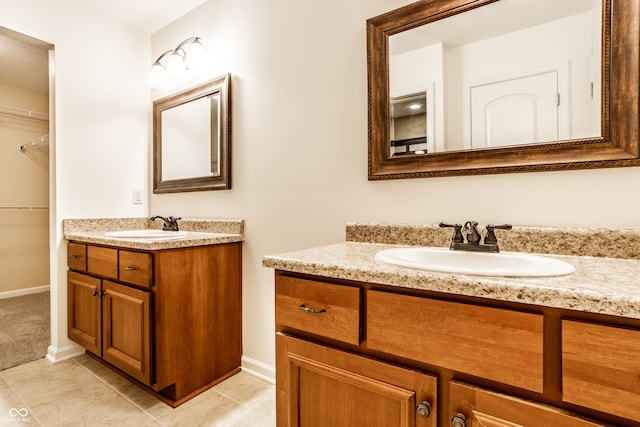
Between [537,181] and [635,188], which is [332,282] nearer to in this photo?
[537,181]

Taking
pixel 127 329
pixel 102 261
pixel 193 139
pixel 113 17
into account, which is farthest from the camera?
pixel 113 17

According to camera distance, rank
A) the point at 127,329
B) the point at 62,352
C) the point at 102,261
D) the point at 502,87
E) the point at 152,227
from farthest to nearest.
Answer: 1. the point at 152,227
2. the point at 62,352
3. the point at 102,261
4. the point at 127,329
5. the point at 502,87

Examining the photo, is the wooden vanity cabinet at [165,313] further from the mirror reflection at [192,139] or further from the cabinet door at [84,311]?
the mirror reflection at [192,139]

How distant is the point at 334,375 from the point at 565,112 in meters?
1.08

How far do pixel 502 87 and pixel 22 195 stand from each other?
4470mm

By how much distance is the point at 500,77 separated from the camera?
1.16 meters

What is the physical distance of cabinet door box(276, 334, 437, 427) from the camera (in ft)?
2.59

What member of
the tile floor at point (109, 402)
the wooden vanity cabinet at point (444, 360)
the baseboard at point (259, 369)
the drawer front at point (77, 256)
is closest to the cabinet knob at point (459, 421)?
the wooden vanity cabinet at point (444, 360)

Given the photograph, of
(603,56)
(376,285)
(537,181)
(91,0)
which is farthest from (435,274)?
(91,0)

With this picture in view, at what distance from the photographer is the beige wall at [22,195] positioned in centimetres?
335

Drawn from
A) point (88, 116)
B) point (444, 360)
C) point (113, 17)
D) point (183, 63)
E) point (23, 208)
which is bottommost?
point (444, 360)

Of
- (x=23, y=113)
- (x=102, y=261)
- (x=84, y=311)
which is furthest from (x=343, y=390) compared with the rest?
(x=23, y=113)

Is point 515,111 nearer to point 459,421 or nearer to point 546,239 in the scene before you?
point 546,239

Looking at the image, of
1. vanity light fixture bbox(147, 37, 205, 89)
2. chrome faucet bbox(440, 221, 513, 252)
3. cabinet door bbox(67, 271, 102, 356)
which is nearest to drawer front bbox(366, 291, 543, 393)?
chrome faucet bbox(440, 221, 513, 252)
